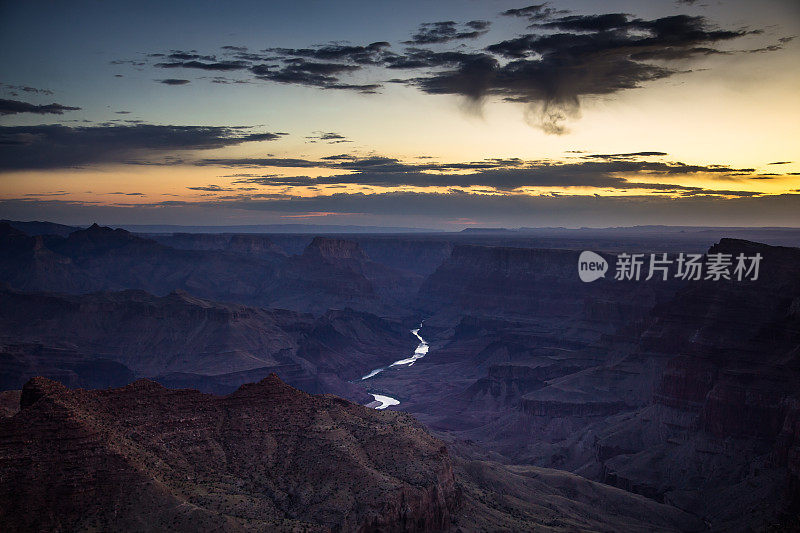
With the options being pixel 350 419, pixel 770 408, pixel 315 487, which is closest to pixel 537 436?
pixel 770 408

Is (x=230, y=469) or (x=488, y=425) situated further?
(x=488, y=425)

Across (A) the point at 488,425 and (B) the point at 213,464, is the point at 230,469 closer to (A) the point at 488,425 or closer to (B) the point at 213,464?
(B) the point at 213,464

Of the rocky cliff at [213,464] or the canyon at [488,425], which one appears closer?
the rocky cliff at [213,464]

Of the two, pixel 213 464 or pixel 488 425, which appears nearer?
pixel 213 464

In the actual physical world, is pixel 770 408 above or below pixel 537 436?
above

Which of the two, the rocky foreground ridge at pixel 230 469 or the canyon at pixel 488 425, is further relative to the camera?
the canyon at pixel 488 425

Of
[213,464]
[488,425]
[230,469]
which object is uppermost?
[213,464]

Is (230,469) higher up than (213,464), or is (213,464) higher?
(213,464)

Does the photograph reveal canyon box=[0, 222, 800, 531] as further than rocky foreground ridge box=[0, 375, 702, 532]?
Yes

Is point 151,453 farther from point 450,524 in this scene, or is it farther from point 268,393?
point 450,524

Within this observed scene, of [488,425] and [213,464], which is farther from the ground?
[213,464]

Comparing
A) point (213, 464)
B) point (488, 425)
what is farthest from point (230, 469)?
point (488, 425)
